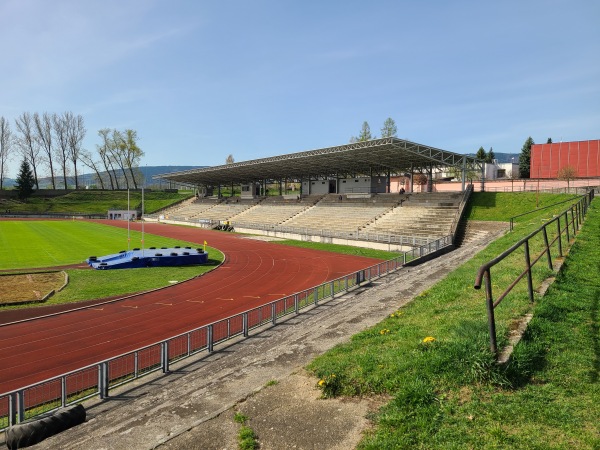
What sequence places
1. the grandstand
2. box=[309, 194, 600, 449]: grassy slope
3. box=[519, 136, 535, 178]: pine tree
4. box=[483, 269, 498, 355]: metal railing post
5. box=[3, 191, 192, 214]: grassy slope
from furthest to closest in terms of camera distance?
box=[3, 191, 192, 214]: grassy slope, box=[519, 136, 535, 178]: pine tree, the grandstand, box=[483, 269, 498, 355]: metal railing post, box=[309, 194, 600, 449]: grassy slope

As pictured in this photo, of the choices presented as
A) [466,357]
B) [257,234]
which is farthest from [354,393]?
[257,234]

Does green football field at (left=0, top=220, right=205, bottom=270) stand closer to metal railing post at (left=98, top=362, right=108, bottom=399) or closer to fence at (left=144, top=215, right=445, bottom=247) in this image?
fence at (left=144, top=215, right=445, bottom=247)

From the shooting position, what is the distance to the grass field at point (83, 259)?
73.6ft

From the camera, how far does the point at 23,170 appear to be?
319 feet

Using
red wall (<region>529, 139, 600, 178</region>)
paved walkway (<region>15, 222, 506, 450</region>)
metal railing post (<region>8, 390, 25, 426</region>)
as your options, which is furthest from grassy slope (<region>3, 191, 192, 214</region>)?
metal railing post (<region>8, 390, 25, 426</region>)

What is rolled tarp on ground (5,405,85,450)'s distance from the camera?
664 centimetres

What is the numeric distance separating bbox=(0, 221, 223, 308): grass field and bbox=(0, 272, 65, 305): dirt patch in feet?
1.80

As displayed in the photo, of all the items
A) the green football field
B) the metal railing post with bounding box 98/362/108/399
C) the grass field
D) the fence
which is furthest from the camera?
the fence

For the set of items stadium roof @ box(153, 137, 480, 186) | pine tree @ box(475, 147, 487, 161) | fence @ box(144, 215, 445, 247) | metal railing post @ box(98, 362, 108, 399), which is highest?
pine tree @ box(475, 147, 487, 161)

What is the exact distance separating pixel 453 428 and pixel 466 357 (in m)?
1.48

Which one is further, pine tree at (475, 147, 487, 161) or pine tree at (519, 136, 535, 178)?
pine tree at (475, 147, 487, 161)

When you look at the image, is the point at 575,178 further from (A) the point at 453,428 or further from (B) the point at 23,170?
(B) the point at 23,170

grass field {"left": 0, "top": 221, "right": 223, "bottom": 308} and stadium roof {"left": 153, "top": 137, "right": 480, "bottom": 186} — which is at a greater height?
stadium roof {"left": 153, "top": 137, "right": 480, "bottom": 186}

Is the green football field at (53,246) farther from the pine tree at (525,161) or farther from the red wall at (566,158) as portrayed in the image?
the pine tree at (525,161)
